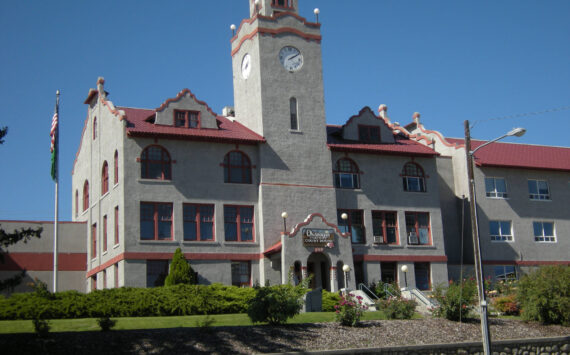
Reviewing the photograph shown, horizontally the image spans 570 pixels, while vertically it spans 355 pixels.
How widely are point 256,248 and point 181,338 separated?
18.1m

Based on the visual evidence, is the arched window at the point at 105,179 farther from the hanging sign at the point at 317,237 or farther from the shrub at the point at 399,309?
the shrub at the point at 399,309

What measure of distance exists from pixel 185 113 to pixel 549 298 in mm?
21820

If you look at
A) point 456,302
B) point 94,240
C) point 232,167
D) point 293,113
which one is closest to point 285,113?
point 293,113

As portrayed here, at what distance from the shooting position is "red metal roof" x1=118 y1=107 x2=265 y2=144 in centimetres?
4078

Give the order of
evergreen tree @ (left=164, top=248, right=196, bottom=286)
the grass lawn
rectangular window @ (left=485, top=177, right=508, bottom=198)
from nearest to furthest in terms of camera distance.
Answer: the grass lawn < evergreen tree @ (left=164, top=248, right=196, bottom=286) < rectangular window @ (left=485, top=177, right=508, bottom=198)

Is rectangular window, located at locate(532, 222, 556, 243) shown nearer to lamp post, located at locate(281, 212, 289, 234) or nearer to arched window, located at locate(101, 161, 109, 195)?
lamp post, located at locate(281, 212, 289, 234)

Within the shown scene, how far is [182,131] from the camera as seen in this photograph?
4166 cm

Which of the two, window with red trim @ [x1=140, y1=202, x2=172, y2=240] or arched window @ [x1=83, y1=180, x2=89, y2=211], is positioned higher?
arched window @ [x1=83, y1=180, x2=89, y2=211]

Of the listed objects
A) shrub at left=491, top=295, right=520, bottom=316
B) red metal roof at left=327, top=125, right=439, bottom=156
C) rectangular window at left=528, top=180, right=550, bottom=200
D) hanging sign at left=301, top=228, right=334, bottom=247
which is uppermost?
red metal roof at left=327, top=125, right=439, bottom=156

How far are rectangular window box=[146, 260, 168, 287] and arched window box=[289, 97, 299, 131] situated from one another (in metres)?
11.4

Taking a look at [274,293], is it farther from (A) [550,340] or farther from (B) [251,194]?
(B) [251,194]

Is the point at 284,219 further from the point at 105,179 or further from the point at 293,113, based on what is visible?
the point at 105,179

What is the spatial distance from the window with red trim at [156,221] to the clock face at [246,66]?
34.6ft

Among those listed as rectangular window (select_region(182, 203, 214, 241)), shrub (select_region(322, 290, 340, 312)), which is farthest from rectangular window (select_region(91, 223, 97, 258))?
shrub (select_region(322, 290, 340, 312))
